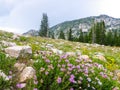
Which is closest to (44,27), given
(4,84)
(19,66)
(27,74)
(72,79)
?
(19,66)

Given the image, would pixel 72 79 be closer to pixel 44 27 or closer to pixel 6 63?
pixel 6 63

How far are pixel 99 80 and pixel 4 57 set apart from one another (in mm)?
2077

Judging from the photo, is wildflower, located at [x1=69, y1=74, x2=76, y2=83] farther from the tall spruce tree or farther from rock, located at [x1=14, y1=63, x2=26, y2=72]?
the tall spruce tree

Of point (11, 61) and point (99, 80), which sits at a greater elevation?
point (11, 61)

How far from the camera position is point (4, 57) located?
7328mm

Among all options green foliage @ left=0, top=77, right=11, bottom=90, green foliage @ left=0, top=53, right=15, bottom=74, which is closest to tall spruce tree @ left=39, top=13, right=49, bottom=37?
green foliage @ left=0, top=53, right=15, bottom=74

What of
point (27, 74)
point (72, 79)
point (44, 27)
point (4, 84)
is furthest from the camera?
point (44, 27)

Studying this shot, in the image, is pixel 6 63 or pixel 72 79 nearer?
pixel 72 79

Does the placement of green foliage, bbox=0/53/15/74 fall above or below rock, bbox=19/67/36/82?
above

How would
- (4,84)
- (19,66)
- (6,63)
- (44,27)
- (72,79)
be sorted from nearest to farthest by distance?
1. (4,84)
2. (72,79)
3. (6,63)
4. (19,66)
5. (44,27)

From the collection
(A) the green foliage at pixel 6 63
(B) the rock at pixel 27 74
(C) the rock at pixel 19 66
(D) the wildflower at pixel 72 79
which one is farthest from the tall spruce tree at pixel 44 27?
(D) the wildflower at pixel 72 79

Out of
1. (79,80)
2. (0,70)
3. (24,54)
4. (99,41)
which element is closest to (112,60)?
(24,54)

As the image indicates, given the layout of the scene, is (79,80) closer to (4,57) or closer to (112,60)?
(4,57)

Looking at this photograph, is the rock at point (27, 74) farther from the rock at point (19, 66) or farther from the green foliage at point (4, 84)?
the green foliage at point (4, 84)
